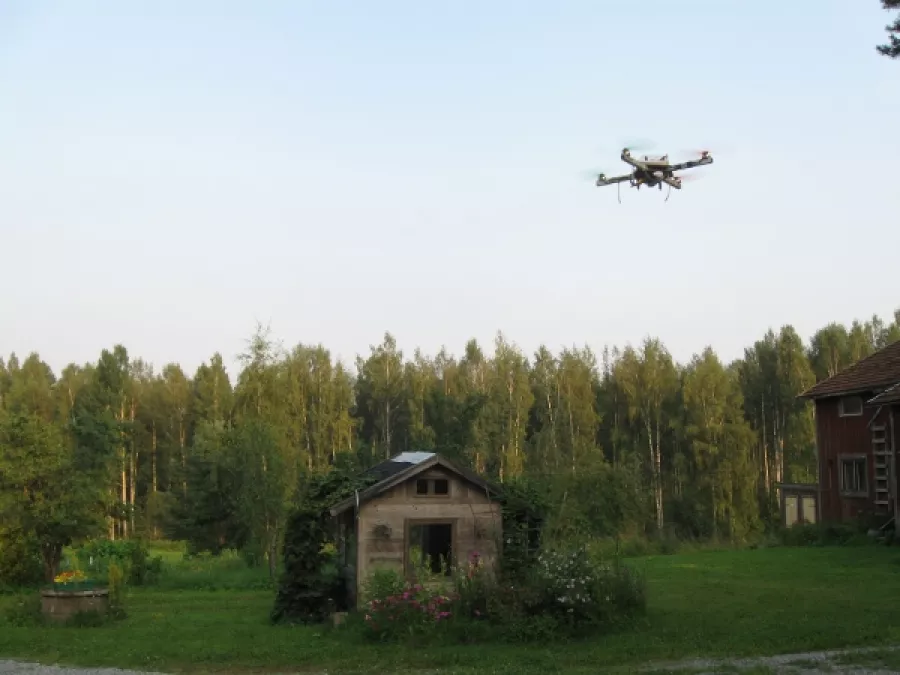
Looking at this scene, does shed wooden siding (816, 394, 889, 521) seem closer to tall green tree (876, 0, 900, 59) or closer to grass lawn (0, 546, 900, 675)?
grass lawn (0, 546, 900, 675)

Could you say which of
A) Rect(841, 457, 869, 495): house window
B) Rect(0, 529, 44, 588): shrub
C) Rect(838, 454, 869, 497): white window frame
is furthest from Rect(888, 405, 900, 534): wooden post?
Rect(0, 529, 44, 588): shrub

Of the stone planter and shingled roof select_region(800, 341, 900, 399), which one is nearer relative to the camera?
the stone planter

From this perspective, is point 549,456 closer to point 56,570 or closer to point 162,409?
point 162,409

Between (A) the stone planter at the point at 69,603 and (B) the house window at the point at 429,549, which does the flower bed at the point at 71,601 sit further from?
(B) the house window at the point at 429,549

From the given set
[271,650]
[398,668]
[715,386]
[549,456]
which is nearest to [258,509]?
[271,650]

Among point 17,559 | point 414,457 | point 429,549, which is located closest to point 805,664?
point 414,457

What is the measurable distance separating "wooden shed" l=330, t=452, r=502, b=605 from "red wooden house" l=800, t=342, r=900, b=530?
51.2 ft

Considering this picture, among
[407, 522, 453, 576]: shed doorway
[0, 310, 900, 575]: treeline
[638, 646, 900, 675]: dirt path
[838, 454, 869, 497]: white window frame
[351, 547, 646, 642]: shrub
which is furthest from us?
[0, 310, 900, 575]: treeline

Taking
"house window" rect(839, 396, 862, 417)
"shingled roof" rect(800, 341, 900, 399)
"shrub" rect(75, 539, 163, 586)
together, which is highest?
"shingled roof" rect(800, 341, 900, 399)

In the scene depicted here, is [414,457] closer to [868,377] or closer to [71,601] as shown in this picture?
[71,601]

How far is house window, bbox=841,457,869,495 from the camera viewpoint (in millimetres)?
33531

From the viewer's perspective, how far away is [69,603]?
1955cm

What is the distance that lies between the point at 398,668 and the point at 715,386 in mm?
45795

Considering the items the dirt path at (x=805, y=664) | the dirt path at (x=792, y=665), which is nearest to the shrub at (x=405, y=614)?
the dirt path at (x=792, y=665)
